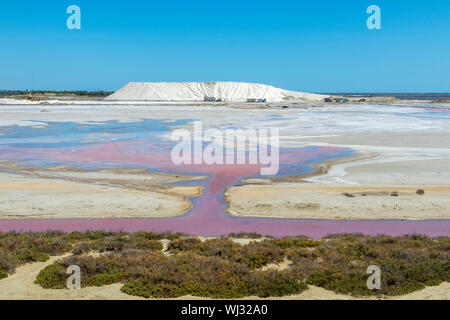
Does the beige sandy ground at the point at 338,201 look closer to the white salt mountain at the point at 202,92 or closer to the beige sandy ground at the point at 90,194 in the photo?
the beige sandy ground at the point at 90,194

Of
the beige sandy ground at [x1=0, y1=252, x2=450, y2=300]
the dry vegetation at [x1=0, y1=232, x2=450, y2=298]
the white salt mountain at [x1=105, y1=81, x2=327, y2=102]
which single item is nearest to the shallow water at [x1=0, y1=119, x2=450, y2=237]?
the dry vegetation at [x1=0, y1=232, x2=450, y2=298]

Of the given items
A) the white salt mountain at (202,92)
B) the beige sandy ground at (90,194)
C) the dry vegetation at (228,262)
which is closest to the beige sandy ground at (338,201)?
the beige sandy ground at (90,194)

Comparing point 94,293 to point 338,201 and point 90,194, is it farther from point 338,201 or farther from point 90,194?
point 338,201

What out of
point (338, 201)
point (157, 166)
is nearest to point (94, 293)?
point (338, 201)

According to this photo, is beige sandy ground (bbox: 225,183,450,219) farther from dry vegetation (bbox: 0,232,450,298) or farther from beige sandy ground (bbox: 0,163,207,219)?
dry vegetation (bbox: 0,232,450,298)

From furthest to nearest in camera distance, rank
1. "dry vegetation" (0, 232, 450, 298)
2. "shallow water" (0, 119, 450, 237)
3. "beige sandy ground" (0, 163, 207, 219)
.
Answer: "beige sandy ground" (0, 163, 207, 219)
"shallow water" (0, 119, 450, 237)
"dry vegetation" (0, 232, 450, 298)
